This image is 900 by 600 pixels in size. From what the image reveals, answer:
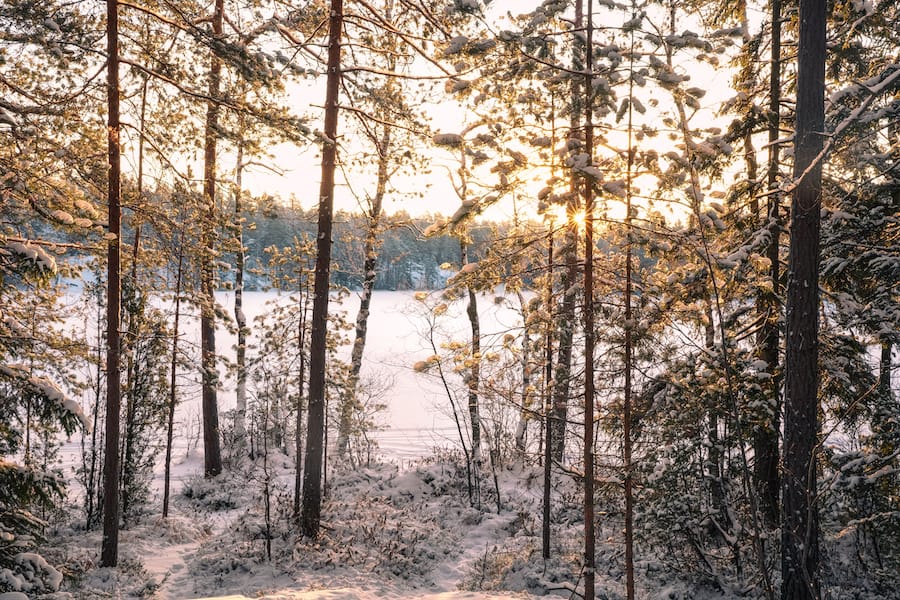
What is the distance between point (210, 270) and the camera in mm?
11336

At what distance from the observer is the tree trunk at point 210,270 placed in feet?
28.2

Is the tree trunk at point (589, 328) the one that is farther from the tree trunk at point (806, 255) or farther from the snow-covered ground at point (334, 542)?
the tree trunk at point (806, 255)

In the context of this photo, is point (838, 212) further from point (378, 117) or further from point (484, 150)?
A: point (378, 117)

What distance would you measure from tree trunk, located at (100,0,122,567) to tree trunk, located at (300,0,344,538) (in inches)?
119

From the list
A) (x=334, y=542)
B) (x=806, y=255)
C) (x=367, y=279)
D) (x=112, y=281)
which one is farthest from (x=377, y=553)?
(x=806, y=255)

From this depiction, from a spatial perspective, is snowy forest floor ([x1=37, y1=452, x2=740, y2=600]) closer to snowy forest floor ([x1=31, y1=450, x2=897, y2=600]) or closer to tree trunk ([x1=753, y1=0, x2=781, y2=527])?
snowy forest floor ([x1=31, y1=450, x2=897, y2=600])

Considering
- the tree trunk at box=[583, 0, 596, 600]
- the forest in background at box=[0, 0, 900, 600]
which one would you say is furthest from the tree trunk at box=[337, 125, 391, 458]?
the tree trunk at box=[583, 0, 596, 600]

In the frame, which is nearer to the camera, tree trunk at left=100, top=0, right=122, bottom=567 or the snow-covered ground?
tree trunk at left=100, top=0, right=122, bottom=567

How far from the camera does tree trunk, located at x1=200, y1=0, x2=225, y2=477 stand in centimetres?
859

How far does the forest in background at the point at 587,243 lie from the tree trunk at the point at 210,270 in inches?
5.5

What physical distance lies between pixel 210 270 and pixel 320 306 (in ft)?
11.1

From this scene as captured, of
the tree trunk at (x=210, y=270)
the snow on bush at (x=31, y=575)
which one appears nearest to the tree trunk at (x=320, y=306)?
the tree trunk at (x=210, y=270)

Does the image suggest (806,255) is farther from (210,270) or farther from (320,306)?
(210,270)

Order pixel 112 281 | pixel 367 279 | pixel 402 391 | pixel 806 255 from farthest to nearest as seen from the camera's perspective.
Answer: pixel 402 391 → pixel 367 279 → pixel 112 281 → pixel 806 255
